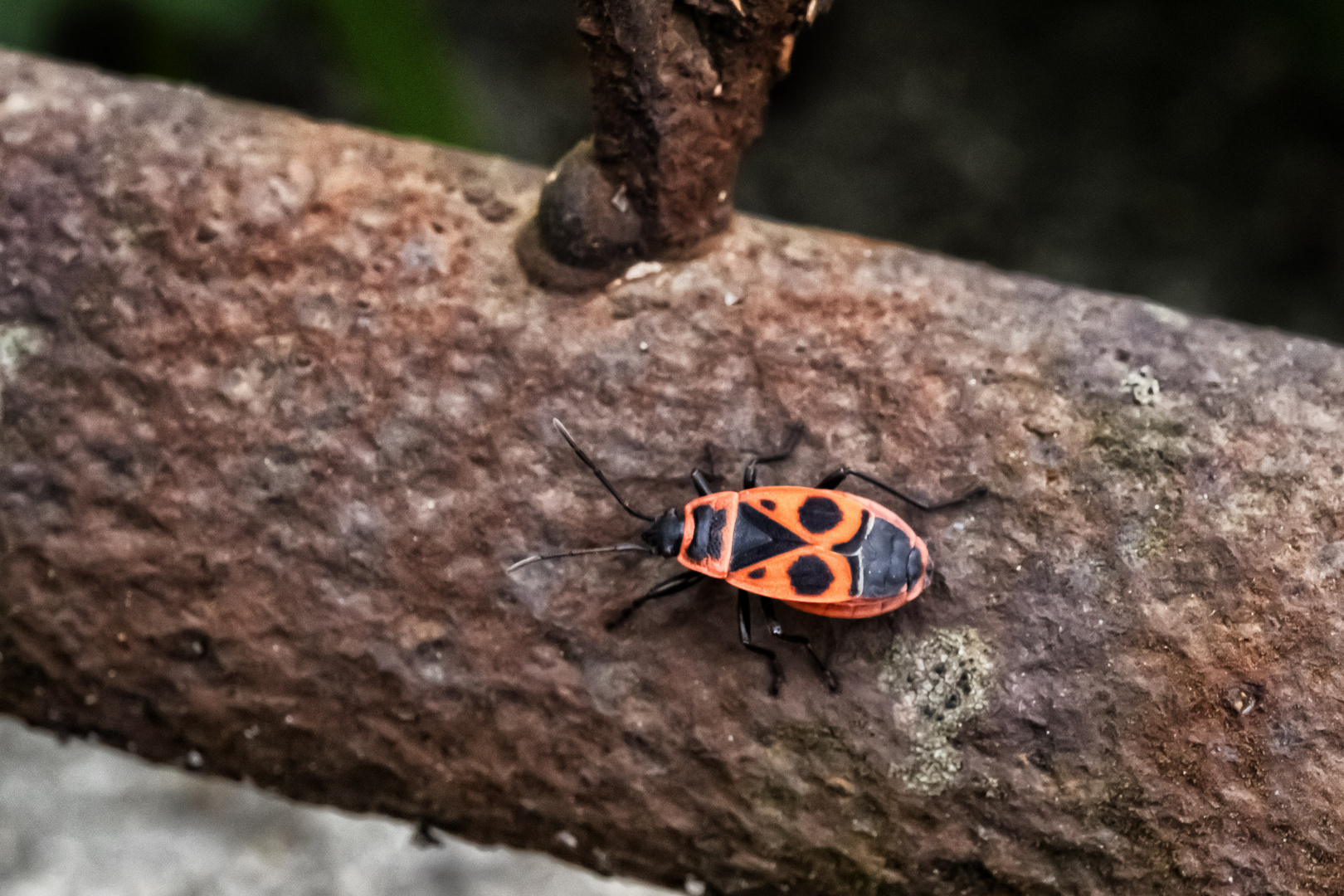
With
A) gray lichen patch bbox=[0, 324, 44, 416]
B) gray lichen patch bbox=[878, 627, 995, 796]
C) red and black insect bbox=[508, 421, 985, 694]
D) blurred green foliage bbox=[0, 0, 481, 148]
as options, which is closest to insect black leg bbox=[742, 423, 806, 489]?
red and black insect bbox=[508, 421, 985, 694]

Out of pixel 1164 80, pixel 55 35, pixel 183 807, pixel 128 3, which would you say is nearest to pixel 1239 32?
pixel 1164 80

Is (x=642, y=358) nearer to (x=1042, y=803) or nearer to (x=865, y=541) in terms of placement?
(x=865, y=541)

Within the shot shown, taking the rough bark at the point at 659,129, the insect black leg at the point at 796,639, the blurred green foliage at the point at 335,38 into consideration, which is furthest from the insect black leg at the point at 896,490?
the blurred green foliage at the point at 335,38

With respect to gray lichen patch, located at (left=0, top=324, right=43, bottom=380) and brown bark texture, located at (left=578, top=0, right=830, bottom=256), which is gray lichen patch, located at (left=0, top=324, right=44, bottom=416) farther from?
brown bark texture, located at (left=578, top=0, right=830, bottom=256)

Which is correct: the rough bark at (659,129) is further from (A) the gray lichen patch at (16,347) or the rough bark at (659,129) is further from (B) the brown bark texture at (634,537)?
(A) the gray lichen patch at (16,347)

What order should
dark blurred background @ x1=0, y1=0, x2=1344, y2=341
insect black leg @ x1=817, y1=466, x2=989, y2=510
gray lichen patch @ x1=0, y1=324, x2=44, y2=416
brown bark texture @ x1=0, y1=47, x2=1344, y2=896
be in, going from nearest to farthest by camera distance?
brown bark texture @ x1=0, y1=47, x2=1344, y2=896 → insect black leg @ x1=817, y1=466, x2=989, y2=510 → gray lichen patch @ x1=0, y1=324, x2=44, y2=416 → dark blurred background @ x1=0, y1=0, x2=1344, y2=341

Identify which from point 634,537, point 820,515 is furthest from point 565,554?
point 820,515
